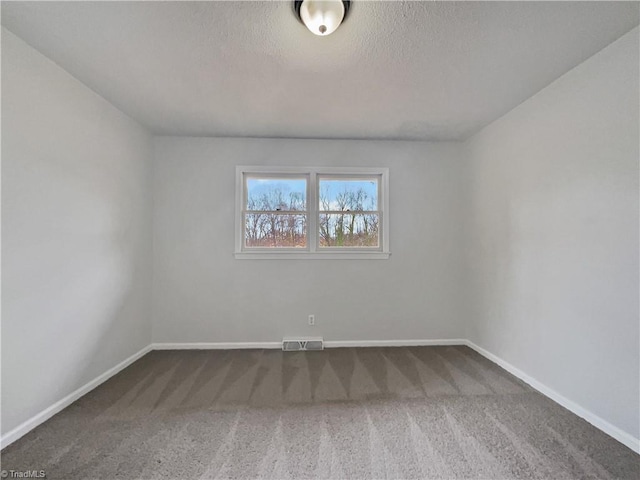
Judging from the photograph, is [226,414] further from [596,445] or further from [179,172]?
[179,172]

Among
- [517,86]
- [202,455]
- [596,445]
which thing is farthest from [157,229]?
[596,445]

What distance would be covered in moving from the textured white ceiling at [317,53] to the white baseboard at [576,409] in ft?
8.02

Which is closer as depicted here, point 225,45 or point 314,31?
point 314,31

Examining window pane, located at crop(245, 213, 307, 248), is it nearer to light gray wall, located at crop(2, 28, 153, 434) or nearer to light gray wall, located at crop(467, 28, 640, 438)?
light gray wall, located at crop(2, 28, 153, 434)

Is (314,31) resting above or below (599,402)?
above

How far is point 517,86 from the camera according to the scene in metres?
2.28

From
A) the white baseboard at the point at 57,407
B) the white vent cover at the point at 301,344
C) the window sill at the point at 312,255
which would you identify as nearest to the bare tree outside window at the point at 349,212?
the window sill at the point at 312,255

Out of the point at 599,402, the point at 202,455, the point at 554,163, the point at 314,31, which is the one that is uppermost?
the point at 314,31

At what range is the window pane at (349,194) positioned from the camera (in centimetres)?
352

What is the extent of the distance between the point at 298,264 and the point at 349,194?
1.08 metres

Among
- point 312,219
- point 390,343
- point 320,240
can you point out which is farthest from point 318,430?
point 312,219

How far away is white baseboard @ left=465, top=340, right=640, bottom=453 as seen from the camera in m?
1.71

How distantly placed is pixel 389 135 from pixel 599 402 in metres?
2.91

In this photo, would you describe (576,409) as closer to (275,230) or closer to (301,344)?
(301,344)
